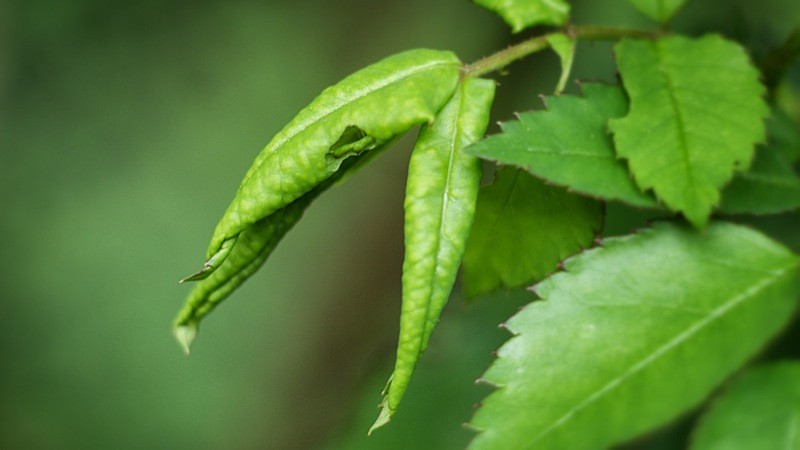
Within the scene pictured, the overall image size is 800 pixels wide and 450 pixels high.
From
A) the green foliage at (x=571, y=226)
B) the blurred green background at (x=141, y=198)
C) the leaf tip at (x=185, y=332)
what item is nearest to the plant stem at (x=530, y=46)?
the green foliage at (x=571, y=226)

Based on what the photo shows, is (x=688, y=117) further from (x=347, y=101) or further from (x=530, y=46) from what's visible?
(x=347, y=101)

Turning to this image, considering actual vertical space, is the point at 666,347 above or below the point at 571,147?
below

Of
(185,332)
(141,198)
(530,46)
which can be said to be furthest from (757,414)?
(141,198)

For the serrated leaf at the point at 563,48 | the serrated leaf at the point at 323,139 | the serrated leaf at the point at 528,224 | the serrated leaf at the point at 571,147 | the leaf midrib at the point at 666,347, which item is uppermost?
the serrated leaf at the point at 323,139

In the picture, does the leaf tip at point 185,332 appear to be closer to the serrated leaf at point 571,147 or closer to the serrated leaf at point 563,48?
the serrated leaf at point 571,147

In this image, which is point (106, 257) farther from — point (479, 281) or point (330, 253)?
point (479, 281)

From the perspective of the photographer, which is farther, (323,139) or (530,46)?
(530,46)
